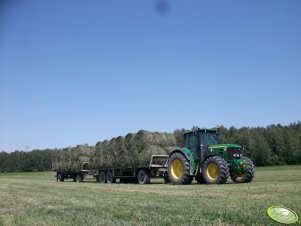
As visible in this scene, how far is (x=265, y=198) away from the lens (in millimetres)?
9695

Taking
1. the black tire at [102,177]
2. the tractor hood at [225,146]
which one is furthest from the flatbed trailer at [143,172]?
the tractor hood at [225,146]

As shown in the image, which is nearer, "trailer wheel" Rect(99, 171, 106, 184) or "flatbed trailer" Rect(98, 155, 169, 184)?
"flatbed trailer" Rect(98, 155, 169, 184)

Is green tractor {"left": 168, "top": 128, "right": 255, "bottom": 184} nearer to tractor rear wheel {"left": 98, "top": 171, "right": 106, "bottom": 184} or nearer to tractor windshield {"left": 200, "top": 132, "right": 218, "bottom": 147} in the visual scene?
tractor windshield {"left": 200, "top": 132, "right": 218, "bottom": 147}

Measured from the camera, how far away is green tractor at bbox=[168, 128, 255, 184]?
1686cm

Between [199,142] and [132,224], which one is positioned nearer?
[132,224]

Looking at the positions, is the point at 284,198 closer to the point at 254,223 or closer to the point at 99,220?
the point at 254,223

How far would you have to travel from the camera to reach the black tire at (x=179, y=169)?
707 inches

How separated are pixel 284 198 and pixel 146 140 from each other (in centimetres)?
1307

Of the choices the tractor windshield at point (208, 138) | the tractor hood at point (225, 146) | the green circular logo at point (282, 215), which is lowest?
the green circular logo at point (282, 215)

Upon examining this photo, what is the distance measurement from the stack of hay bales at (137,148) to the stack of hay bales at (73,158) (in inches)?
229

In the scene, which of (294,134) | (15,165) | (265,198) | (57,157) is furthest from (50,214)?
(15,165)

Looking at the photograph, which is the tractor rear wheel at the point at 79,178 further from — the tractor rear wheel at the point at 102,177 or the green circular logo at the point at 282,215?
the green circular logo at the point at 282,215

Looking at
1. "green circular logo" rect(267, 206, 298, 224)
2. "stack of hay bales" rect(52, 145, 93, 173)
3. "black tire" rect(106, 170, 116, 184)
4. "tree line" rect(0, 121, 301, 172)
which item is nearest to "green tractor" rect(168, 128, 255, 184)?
"black tire" rect(106, 170, 116, 184)

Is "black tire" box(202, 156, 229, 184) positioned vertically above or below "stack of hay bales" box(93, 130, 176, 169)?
below
